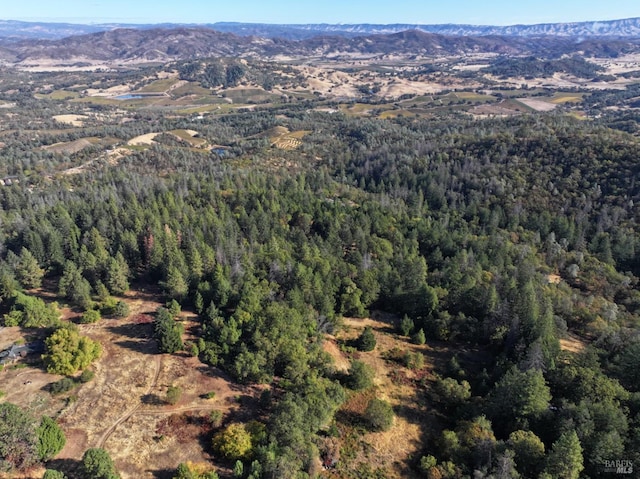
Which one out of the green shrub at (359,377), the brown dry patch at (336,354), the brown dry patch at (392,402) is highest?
the green shrub at (359,377)

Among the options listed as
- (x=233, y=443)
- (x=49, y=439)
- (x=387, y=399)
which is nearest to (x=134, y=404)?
(x=49, y=439)

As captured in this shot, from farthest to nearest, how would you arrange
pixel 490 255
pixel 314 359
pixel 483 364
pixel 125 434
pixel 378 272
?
Result: pixel 490 255 < pixel 378 272 < pixel 483 364 < pixel 314 359 < pixel 125 434

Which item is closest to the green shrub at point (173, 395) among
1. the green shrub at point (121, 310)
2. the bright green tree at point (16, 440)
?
the bright green tree at point (16, 440)

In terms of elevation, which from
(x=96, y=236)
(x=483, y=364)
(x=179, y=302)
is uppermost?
(x=96, y=236)

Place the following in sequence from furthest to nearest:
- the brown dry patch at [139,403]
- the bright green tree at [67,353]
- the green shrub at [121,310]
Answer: the green shrub at [121,310]
the bright green tree at [67,353]
the brown dry patch at [139,403]

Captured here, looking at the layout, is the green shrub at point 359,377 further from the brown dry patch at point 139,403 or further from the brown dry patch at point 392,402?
the brown dry patch at point 139,403

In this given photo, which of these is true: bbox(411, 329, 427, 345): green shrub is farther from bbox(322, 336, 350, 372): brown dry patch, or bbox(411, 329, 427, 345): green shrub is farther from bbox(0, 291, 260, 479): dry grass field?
bbox(0, 291, 260, 479): dry grass field

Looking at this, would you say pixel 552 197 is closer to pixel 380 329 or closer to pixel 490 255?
pixel 490 255

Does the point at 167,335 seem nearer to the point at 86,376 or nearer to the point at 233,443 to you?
the point at 86,376

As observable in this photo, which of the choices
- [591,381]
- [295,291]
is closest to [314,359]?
[295,291]
